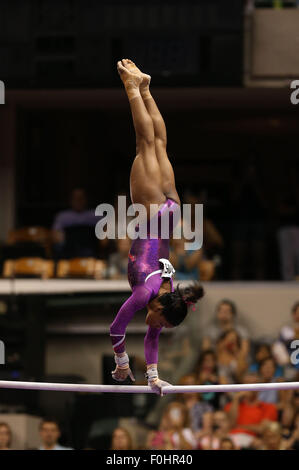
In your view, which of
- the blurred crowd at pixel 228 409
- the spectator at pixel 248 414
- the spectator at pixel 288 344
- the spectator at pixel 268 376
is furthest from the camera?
the spectator at pixel 288 344

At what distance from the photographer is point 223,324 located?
10672 mm

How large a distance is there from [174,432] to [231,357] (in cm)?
101

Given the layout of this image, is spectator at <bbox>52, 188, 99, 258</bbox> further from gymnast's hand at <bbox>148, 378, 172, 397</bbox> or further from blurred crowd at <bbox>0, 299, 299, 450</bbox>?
gymnast's hand at <bbox>148, 378, 172, 397</bbox>

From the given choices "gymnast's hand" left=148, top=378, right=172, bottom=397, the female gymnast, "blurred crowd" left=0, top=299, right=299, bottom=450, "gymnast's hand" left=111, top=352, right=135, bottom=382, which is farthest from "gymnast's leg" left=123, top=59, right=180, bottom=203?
"blurred crowd" left=0, top=299, right=299, bottom=450

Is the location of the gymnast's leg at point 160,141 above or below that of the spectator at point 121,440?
above

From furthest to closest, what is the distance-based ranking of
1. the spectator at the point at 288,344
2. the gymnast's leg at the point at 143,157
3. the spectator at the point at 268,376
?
the spectator at the point at 288,344
the spectator at the point at 268,376
the gymnast's leg at the point at 143,157

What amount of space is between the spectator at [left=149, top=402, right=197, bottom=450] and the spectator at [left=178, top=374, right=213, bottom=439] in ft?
0.16

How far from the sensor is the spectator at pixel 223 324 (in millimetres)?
10469

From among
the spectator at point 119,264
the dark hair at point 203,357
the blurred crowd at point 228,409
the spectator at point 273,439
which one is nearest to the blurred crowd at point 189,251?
the spectator at point 119,264

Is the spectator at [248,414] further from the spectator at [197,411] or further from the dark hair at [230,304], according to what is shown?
the dark hair at [230,304]

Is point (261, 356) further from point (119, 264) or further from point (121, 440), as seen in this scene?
point (119, 264)

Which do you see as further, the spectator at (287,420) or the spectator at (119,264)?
the spectator at (119,264)

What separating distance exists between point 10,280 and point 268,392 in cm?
298

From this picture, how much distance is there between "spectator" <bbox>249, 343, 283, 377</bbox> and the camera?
1012cm
